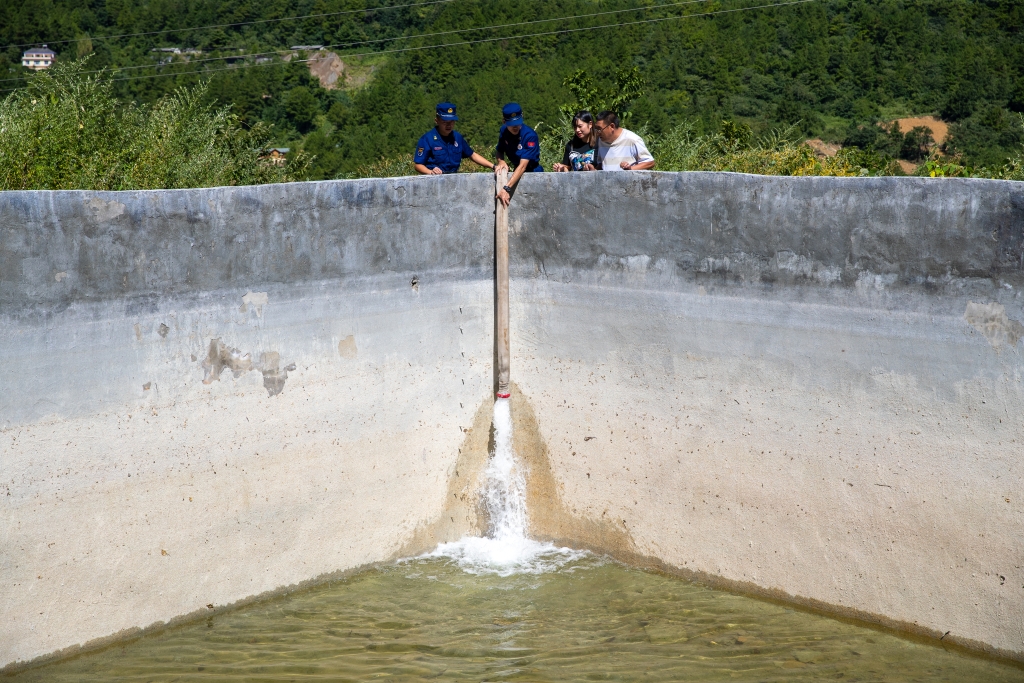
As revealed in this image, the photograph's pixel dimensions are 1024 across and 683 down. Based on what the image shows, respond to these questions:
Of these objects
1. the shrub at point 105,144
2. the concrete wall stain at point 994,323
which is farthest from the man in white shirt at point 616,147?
the shrub at point 105,144

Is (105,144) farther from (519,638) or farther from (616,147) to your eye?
(519,638)

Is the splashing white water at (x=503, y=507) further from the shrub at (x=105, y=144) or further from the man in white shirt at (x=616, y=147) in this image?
the shrub at (x=105, y=144)

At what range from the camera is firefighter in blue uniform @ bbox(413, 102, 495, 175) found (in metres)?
6.65

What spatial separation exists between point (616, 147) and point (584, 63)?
36591 millimetres

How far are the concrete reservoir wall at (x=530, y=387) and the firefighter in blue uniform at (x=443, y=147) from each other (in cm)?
83

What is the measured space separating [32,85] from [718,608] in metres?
8.64

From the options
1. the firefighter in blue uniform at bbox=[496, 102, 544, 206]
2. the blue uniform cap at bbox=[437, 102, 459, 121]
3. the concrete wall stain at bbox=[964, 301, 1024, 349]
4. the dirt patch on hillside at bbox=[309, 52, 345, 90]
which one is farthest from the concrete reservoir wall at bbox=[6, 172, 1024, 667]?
the dirt patch on hillside at bbox=[309, 52, 345, 90]

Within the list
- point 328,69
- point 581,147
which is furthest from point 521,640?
point 328,69

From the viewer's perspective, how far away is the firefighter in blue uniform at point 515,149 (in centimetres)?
598

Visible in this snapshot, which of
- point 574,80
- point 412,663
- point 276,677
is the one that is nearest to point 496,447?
point 412,663

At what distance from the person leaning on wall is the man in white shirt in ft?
0.27

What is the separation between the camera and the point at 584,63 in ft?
135

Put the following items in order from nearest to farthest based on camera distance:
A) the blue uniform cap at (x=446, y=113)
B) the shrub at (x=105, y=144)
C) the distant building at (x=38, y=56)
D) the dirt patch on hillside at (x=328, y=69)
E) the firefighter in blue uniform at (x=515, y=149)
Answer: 1. the firefighter in blue uniform at (x=515, y=149)
2. the blue uniform cap at (x=446, y=113)
3. the shrub at (x=105, y=144)
4. the distant building at (x=38, y=56)
5. the dirt patch on hillside at (x=328, y=69)

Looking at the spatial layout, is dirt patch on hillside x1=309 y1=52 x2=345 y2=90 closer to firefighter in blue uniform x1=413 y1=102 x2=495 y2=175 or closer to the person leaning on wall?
firefighter in blue uniform x1=413 y1=102 x2=495 y2=175
